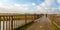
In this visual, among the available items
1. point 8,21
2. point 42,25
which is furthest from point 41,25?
point 8,21

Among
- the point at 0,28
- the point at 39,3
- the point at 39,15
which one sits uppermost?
the point at 39,3

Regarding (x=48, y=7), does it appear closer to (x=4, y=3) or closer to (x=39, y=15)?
(x=39, y=15)

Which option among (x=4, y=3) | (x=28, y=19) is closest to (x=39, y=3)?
(x=28, y=19)

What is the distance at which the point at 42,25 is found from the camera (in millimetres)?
2764

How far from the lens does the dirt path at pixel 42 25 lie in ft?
8.88

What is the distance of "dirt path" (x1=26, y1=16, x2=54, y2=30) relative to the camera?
8.88 feet

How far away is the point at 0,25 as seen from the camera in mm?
2766

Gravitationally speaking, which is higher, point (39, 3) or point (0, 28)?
point (39, 3)

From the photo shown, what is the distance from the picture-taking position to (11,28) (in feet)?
8.52

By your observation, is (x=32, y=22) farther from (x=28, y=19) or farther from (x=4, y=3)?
A: (x=4, y=3)

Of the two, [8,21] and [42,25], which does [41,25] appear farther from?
[8,21]

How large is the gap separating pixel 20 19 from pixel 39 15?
0.32m

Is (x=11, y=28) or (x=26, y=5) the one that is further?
(x=26, y=5)

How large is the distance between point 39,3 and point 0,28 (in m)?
0.72
